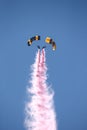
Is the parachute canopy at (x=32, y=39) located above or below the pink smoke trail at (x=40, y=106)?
above

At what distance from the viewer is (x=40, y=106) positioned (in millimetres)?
3977

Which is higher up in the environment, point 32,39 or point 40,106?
point 32,39

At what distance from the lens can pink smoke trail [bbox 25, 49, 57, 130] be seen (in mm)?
3959

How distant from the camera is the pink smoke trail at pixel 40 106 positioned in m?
3.96

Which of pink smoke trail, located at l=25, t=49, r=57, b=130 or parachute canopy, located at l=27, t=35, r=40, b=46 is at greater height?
parachute canopy, located at l=27, t=35, r=40, b=46
